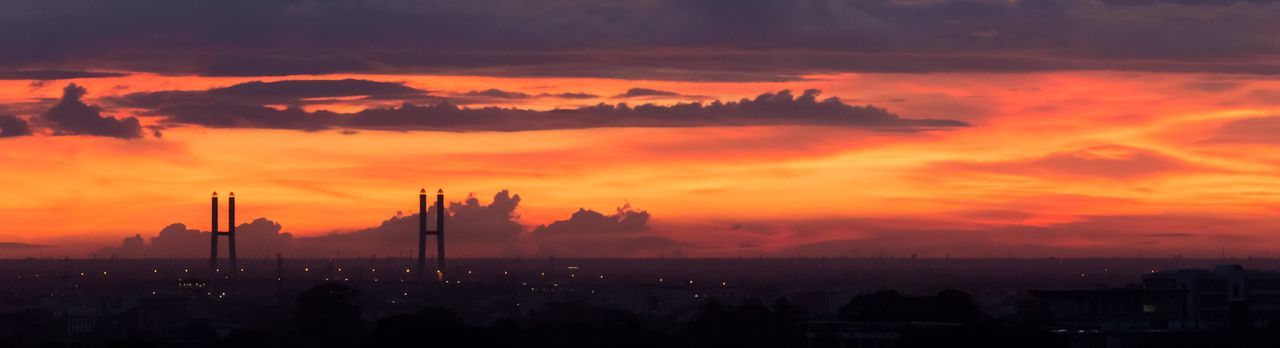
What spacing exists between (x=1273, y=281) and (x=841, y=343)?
4626 cm

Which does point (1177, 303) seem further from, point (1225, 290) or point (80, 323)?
point (80, 323)

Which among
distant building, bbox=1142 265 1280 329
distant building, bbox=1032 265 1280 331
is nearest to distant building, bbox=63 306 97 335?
distant building, bbox=1032 265 1280 331

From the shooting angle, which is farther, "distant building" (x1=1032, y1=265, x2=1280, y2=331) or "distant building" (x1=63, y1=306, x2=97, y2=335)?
"distant building" (x1=63, y1=306, x2=97, y2=335)

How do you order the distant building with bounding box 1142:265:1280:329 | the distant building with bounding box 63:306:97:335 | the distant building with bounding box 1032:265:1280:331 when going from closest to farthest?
the distant building with bounding box 1032:265:1280:331
the distant building with bounding box 1142:265:1280:329
the distant building with bounding box 63:306:97:335

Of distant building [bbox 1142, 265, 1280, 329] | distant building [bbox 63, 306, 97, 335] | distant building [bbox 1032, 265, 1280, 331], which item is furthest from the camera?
distant building [bbox 63, 306, 97, 335]

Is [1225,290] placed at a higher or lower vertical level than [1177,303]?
higher

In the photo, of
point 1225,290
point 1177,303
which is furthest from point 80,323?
point 1177,303

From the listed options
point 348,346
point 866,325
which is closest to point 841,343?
point 866,325

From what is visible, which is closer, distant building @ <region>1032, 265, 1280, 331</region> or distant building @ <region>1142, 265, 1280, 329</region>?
distant building @ <region>1032, 265, 1280, 331</region>

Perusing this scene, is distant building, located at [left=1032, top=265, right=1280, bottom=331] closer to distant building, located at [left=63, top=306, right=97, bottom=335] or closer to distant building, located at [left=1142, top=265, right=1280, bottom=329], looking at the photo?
distant building, located at [left=1142, top=265, right=1280, bottom=329]

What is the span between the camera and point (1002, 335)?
92.1 m

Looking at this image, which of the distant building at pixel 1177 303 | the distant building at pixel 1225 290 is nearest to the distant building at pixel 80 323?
the distant building at pixel 1177 303

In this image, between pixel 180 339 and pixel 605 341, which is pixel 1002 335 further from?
pixel 180 339

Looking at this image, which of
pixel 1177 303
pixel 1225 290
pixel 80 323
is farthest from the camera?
pixel 80 323
